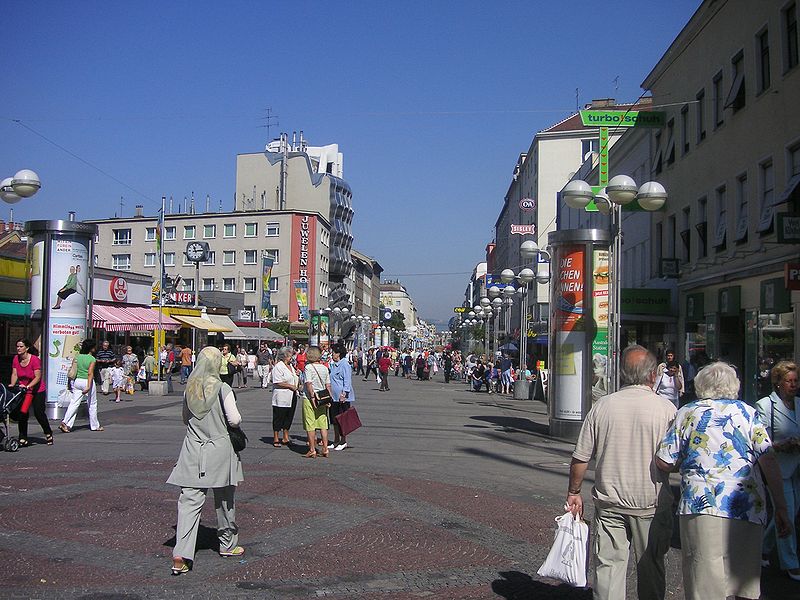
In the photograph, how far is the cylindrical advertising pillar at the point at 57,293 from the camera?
17938 millimetres

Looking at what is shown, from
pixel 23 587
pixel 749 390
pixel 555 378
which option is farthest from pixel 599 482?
pixel 749 390

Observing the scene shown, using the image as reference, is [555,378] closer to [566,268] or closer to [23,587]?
[566,268]

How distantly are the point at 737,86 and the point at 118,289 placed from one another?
103 feet

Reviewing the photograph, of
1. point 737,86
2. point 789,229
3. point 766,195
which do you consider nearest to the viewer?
point 789,229

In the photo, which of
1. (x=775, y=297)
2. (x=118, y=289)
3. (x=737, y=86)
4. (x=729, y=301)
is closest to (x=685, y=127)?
(x=737, y=86)

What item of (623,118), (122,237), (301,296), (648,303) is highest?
(122,237)

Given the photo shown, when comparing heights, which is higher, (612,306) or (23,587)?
(612,306)

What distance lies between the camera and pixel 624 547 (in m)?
5.09

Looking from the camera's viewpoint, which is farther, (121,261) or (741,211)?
(121,261)

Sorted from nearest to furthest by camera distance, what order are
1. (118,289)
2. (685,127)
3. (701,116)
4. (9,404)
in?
(9,404) → (701,116) → (685,127) → (118,289)

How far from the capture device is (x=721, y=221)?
2348 centimetres

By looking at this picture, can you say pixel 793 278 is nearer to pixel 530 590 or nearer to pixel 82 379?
pixel 530 590

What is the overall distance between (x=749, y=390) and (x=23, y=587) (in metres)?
18.0

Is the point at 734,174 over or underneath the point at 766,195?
over
